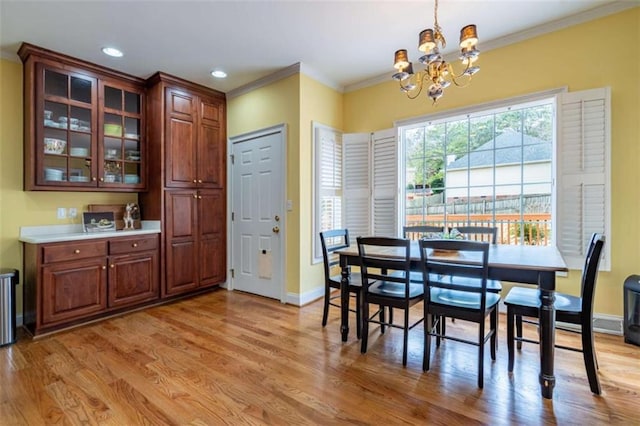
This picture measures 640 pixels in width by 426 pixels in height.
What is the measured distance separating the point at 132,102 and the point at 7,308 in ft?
8.03

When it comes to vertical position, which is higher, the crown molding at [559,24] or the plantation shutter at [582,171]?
the crown molding at [559,24]

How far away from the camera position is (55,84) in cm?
308

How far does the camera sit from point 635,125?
250cm

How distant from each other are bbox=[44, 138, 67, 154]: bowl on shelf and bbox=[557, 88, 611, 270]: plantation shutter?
15.9ft

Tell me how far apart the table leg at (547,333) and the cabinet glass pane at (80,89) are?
442 centimetres

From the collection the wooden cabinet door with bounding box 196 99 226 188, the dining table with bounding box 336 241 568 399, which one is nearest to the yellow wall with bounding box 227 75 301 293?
the wooden cabinet door with bounding box 196 99 226 188

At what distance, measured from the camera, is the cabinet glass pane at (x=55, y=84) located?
3018mm

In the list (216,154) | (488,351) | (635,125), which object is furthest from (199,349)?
(635,125)

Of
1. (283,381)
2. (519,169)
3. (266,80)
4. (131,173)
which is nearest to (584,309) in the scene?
(519,169)

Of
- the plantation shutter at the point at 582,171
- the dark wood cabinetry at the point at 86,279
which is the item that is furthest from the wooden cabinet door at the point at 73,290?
the plantation shutter at the point at 582,171

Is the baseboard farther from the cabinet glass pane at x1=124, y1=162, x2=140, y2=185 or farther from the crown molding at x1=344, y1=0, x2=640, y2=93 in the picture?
the crown molding at x1=344, y1=0, x2=640, y2=93

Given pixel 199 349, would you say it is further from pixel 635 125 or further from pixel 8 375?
pixel 635 125

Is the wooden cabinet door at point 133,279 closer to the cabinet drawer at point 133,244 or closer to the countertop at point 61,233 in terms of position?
the cabinet drawer at point 133,244

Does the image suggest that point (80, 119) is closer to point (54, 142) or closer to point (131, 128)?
point (54, 142)
